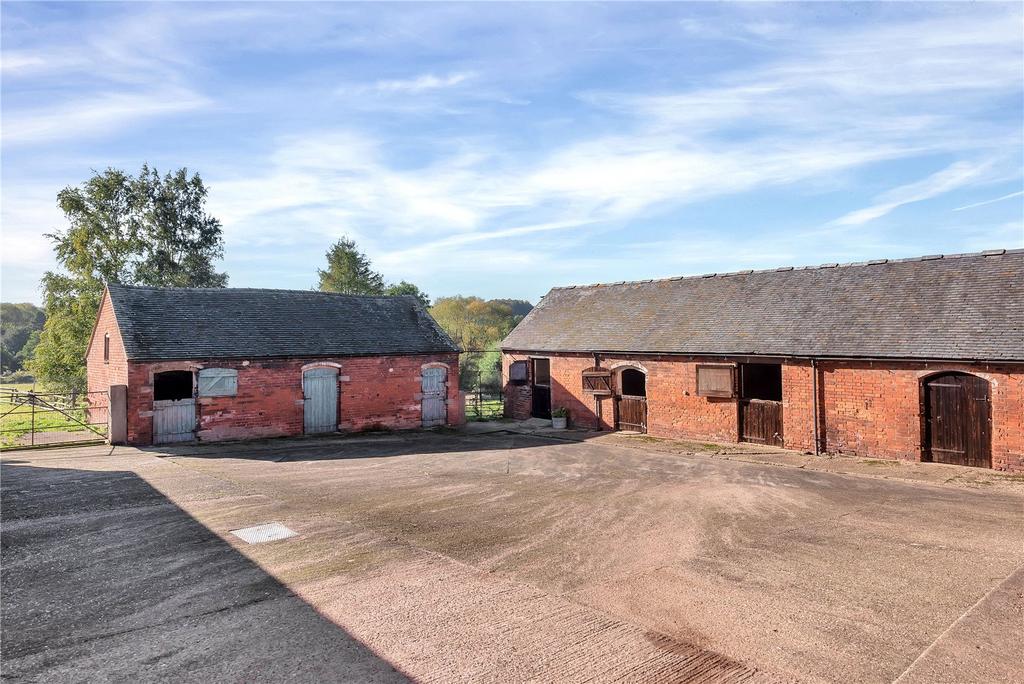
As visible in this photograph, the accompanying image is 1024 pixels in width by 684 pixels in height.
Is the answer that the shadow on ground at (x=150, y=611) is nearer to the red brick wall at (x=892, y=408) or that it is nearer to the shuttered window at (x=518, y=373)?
the red brick wall at (x=892, y=408)

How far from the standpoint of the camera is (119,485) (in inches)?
481

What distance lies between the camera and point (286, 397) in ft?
64.1

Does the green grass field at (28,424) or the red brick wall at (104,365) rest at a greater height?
the red brick wall at (104,365)

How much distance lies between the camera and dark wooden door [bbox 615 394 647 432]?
2022cm

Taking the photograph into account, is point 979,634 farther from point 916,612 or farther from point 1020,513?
point 1020,513

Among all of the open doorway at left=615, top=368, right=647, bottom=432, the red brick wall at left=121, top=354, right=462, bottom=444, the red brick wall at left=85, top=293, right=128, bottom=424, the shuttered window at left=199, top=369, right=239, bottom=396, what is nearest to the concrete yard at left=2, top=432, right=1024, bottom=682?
the red brick wall at left=121, top=354, right=462, bottom=444

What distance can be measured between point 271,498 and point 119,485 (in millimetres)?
3583

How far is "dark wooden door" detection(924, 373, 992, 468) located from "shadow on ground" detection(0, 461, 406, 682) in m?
14.3

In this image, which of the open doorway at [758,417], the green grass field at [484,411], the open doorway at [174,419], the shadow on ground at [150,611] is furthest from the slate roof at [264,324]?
the open doorway at [758,417]

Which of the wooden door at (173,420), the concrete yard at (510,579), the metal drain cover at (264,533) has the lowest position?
the concrete yard at (510,579)

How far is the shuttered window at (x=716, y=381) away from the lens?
1755cm

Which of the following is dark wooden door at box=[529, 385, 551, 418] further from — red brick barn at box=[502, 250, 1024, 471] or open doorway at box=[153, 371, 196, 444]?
open doorway at box=[153, 371, 196, 444]

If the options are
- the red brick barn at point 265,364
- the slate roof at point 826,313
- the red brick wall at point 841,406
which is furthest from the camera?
the red brick barn at point 265,364

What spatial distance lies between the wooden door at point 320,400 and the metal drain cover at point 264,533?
10.9 m
